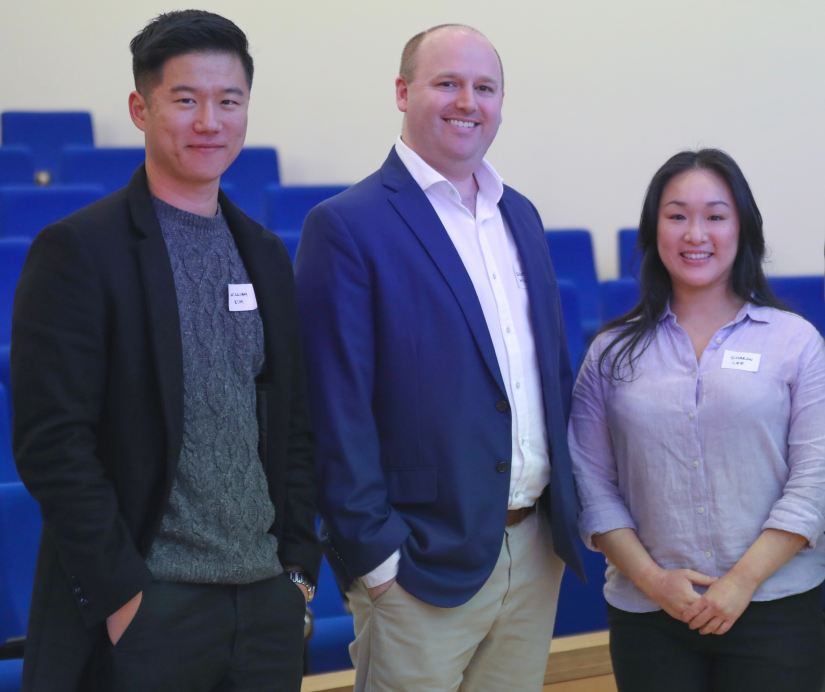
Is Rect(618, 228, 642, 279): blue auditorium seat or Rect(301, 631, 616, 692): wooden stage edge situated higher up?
Rect(618, 228, 642, 279): blue auditorium seat

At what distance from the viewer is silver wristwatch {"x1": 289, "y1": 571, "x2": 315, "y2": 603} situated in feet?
3.81

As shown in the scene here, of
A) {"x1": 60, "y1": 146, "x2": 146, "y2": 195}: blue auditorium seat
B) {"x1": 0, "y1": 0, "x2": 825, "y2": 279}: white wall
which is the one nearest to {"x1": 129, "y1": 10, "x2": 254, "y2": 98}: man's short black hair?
{"x1": 60, "y1": 146, "x2": 146, "y2": 195}: blue auditorium seat

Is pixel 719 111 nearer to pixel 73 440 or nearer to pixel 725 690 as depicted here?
pixel 725 690

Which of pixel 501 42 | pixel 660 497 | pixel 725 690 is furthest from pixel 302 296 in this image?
pixel 501 42

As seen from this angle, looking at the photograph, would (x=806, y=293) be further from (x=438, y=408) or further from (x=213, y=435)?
(x=213, y=435)

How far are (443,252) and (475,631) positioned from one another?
0.59 metres

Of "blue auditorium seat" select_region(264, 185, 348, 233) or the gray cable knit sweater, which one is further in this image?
"blue auditorium seat" select_region(264, 185, 348, 233)

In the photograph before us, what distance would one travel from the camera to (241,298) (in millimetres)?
1114

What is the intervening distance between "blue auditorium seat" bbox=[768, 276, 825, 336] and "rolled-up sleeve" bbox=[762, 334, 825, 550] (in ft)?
5.54

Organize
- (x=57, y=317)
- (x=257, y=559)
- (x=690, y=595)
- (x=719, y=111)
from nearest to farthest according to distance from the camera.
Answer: (x=57, y=317) → (x=257, y=559) → (x=690, y=595) → (x=719, y=111)

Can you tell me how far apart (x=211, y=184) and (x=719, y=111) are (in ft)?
10.6

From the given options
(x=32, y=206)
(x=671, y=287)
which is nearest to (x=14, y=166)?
(x=32, y=206)

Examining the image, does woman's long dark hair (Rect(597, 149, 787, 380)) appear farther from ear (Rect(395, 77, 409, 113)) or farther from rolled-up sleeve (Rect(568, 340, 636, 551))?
ear (Rect(395, 77, 409, 113))

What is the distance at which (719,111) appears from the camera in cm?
377
